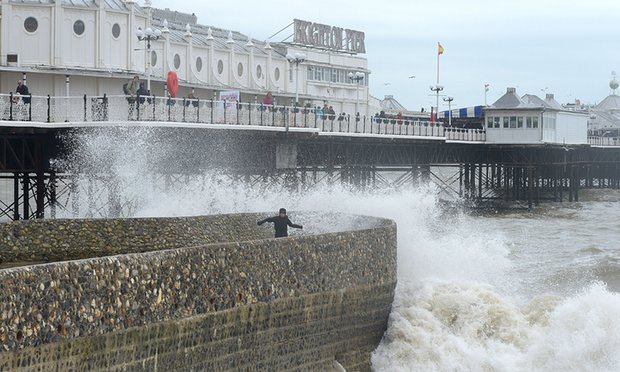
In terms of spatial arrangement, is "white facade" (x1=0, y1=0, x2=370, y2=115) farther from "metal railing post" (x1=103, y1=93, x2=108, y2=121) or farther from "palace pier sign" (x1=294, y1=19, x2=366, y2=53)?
"palace pier sign" (x1=294, y1=19, x2=366, y2=53)

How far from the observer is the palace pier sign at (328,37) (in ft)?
242

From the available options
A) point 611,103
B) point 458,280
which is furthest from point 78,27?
point 611,103

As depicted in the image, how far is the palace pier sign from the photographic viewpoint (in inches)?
2899

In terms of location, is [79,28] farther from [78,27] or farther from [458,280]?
[458,280]

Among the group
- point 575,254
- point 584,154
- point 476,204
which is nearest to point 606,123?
point 584,154

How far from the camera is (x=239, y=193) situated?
3428cm

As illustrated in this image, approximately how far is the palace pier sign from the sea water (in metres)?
32.1

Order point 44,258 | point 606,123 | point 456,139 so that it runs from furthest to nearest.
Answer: point 606,123
point 456,139
point 44,258

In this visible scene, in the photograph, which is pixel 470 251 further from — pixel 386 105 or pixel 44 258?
pixel 386 105

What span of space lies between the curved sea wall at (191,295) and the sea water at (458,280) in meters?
1.28

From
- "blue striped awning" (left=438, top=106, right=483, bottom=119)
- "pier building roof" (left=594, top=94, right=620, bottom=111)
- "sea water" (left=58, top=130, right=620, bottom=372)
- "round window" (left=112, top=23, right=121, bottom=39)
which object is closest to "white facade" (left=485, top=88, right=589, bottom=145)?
"blue striped awning" (left=438, top=106, right=483, bottom=119)

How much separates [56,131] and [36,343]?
763 inches

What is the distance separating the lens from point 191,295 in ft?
48.7

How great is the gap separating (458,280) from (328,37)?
5419 cm
